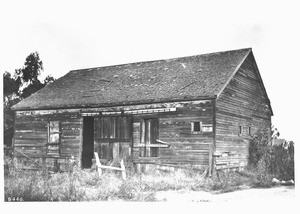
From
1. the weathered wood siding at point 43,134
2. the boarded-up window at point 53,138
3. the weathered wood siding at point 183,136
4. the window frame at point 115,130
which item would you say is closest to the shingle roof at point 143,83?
the weathered wood siding at point 43,134

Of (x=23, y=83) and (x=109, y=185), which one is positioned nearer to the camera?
(x=109, y=185)

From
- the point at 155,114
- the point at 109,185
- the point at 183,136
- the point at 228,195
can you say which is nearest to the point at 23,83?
the point at 155,114

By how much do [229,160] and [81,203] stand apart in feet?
30.0

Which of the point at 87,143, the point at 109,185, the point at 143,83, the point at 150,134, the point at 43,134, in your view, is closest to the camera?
the point at 109,185

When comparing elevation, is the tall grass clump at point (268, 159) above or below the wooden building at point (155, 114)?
below

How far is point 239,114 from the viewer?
19.6 m

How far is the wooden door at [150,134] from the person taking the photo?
18734mm

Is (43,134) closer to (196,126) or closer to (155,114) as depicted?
(155,114)

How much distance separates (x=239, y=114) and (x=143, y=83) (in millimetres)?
5188

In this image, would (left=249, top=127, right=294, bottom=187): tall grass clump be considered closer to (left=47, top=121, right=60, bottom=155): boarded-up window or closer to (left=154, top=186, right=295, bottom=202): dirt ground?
(left=154, top=186, right=295, bottom=202): dirt ground

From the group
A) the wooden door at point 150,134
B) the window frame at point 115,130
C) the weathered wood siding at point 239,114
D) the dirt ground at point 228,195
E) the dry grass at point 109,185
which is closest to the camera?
the dry grass at point 109,185

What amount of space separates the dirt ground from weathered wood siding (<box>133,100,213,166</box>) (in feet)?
11.1

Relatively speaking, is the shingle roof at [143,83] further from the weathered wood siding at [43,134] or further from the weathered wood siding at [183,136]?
the weathered wood siding at [183,136]

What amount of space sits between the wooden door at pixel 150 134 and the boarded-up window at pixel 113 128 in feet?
2.61
